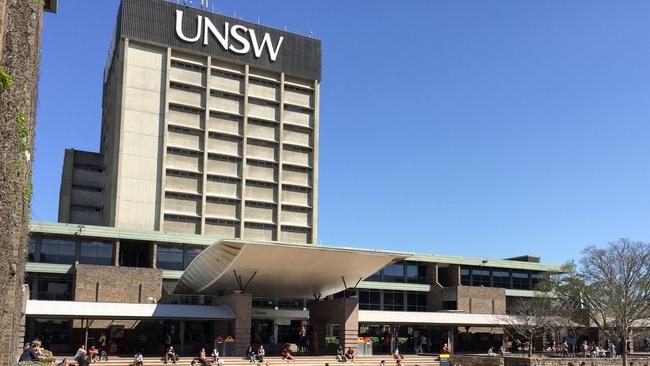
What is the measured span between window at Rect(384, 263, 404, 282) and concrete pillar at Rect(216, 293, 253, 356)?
26.5m

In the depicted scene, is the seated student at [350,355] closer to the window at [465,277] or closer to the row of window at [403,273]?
the row of window at [403,273]

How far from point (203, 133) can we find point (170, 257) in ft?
101

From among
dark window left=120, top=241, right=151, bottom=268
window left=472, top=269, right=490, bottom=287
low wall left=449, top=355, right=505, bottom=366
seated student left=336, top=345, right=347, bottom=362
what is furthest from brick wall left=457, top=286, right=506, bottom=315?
dark window left=120, top=241, right=151, bottom=268

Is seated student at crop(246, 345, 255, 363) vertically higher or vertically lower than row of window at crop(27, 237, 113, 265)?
lower

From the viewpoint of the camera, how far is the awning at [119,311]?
41188 mm

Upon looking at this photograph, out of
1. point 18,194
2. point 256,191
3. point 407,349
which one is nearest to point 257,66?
point 256,191

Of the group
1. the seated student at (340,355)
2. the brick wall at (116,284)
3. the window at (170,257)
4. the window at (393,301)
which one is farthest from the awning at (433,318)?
the window at (170,257)

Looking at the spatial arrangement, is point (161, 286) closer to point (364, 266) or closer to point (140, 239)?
point (140, 239)

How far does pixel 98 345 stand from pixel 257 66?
2082 inches

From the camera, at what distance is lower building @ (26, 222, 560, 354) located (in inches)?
1671

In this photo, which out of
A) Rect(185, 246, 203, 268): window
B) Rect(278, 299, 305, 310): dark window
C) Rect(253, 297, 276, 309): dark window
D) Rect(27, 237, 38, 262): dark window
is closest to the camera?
Rect(27, 237, 38, 262): dark window

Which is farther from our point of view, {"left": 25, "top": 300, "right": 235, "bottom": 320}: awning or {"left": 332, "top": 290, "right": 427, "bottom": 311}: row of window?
{"left": 332, "top": 290, "right": 427, "bottom": 311}: row of window

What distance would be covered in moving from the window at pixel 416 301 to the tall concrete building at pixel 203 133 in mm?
25602

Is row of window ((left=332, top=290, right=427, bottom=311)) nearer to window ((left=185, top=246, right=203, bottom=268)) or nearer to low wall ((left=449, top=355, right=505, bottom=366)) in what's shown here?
window ((left=185, top=246, right=203, bottom=268))
